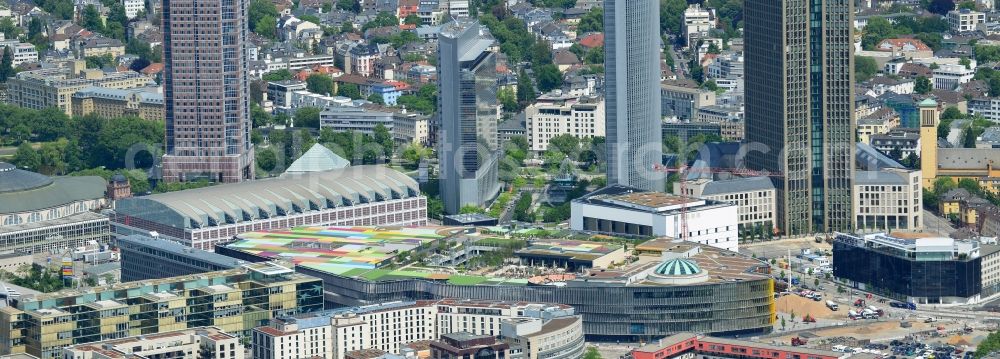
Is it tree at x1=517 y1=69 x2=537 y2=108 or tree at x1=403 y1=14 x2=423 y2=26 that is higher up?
tree at x1=403 y1=14 x2=423 y2=26

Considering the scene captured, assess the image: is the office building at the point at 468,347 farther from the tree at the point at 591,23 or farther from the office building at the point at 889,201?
the tree at the point at 591,23

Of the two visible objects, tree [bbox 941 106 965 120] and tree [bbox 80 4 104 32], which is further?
tree [bbox 80 4 104 32]

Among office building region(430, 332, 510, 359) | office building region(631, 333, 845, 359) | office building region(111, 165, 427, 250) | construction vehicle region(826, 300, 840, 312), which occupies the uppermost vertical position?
office building region(111, 165, 427, 250)

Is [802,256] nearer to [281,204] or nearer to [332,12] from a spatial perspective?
[281,204]

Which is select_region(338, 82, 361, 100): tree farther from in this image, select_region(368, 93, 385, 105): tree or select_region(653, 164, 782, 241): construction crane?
select_region(653, 164, 782, 241): construction crane

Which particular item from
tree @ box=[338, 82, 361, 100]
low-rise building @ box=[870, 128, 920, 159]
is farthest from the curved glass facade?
tree @ box=[338, 82, 361, 100]

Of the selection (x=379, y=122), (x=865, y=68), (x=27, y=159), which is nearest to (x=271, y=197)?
(x=27, y=159)
